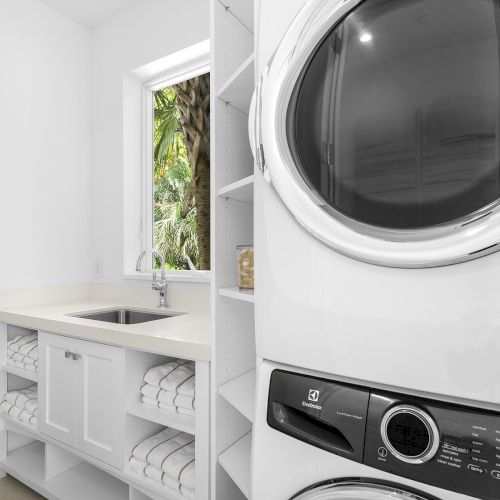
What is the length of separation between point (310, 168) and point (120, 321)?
1964 millimetres

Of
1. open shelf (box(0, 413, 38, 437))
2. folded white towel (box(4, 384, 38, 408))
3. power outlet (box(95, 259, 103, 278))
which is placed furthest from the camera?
power outlet (box(95, 259, 103, 278))

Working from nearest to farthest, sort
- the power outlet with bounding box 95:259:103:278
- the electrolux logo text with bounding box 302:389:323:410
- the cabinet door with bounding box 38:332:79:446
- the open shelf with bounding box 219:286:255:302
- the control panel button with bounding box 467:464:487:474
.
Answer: the control panel button with bounding box 467:464:487:474 → the electrolux logo text with bounding box 302:389:323:410 → the open shelf with bounding box 219:286:255:302 → the cabinet door with bounding box 38:332:79:446 → the power outlet with bounding box 95:259:103:278

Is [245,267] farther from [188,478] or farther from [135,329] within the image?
[188,478]

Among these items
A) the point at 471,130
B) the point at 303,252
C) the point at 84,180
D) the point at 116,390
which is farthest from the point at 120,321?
the point at 471,130

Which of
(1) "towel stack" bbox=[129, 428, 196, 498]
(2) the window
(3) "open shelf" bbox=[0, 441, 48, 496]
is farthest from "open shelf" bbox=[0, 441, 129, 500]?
(2) the window

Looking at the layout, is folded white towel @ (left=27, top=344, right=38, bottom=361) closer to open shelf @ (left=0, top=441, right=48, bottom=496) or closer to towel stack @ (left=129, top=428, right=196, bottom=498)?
open shelf @ (left=0, top=441, right=48, bottom=496)

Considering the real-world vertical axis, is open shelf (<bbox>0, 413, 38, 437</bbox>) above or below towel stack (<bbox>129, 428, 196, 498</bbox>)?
below

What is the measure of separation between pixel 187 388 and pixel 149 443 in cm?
35

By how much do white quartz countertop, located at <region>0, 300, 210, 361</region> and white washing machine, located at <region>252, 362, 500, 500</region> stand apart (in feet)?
1.81

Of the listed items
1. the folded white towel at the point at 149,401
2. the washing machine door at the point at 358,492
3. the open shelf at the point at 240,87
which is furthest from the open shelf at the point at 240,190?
the folded white towel at the point at 149,401

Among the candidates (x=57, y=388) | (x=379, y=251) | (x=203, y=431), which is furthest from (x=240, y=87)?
(x=57, y=388)

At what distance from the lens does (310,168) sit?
751 millimetres

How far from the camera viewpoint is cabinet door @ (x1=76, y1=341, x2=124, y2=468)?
60.9 inches

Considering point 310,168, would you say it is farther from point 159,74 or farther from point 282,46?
point 159,74
